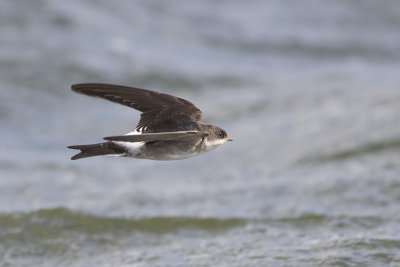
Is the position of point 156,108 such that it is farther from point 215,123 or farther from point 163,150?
point 215,123

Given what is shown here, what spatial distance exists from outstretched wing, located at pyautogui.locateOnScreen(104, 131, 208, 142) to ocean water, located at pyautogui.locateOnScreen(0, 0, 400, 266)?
2.22 meters

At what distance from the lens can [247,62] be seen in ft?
45.0

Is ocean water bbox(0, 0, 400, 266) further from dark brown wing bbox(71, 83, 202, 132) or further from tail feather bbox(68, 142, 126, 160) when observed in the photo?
tail feather bbox(68, 142, 126, 160)

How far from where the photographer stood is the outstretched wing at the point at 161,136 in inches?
153

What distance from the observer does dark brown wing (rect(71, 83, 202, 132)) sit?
472 centimetres

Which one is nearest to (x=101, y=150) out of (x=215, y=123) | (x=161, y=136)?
(x=161, y=136)

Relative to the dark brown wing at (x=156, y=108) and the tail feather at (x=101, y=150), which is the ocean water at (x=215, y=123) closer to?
the dark brown wing at (x=156, y=108)

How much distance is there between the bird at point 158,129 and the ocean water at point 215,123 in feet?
6.66

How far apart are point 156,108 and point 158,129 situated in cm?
22

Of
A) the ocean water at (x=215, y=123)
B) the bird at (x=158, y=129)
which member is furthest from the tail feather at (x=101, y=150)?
the ocean water at (x=215, y=123)

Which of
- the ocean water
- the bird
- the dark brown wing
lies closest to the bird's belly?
the bird

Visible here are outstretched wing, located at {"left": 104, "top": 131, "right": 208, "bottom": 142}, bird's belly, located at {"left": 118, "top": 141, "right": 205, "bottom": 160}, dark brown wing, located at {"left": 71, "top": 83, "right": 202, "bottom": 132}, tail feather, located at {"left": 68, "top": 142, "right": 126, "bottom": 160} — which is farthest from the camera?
dark brown wing, located at {"left": 71, "top": 83, "right": 202, "bottom": 132}

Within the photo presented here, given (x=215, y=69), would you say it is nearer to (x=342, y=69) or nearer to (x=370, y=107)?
(x=342, y=69)

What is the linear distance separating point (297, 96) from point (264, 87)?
0.79 meters
